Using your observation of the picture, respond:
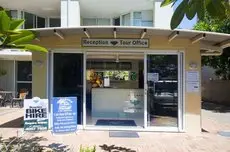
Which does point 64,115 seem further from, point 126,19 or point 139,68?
point 126,19

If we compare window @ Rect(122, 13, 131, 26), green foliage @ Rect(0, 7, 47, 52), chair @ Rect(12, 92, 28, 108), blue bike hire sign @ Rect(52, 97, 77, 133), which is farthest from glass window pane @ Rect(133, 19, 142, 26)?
green foliage @ Rect(0, 7, 47, 52)

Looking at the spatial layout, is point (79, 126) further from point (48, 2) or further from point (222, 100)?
point (222, 100)

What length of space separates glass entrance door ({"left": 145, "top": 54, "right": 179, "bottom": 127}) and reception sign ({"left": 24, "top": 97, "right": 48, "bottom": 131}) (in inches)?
127

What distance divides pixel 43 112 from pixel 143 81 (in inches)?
134

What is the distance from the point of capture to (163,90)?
12.2 m

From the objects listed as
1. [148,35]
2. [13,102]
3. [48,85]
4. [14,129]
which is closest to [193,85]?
[148,35]

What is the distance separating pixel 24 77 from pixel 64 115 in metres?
13.5

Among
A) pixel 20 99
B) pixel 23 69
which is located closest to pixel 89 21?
pixel 23 69

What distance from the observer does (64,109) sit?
36.6 feet

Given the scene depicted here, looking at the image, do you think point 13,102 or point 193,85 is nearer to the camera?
point 193,85

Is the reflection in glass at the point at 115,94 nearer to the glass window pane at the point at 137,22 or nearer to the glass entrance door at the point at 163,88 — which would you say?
the glass entrance door at the point at 163,88

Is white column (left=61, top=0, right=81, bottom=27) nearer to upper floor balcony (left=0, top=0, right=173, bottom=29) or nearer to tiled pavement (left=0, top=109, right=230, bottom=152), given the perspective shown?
upper floor balcony (left=0, top=0, right=173, bottom=29)

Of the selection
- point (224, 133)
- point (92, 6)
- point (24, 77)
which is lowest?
point (224, 133)

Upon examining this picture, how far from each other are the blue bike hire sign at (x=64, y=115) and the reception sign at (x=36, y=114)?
16.8 inches
